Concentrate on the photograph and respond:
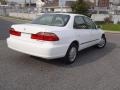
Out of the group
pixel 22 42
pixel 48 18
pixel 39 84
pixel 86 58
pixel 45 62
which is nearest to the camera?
pixel 39 84

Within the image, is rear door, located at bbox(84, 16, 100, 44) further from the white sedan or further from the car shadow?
the car shadow

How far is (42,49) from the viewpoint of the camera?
598 centimetres

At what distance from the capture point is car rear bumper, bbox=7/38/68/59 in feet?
19.6

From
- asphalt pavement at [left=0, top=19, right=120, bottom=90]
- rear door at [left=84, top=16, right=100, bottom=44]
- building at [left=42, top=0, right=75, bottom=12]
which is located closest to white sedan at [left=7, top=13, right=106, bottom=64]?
rear door at [left=84, top=16, right=100, bottom=44]

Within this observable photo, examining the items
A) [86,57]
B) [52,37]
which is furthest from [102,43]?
[52,37]

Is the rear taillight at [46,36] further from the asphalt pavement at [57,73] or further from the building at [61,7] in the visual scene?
the building at [61,7]

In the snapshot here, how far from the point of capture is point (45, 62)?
677 centimetres

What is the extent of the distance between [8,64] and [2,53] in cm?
140

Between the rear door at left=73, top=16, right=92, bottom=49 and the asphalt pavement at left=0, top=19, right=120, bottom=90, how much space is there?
1.84 feet

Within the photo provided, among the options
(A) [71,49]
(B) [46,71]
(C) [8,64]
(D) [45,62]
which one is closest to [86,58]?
(A) [71,49]

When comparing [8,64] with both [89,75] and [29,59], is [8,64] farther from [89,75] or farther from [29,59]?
[89,75]

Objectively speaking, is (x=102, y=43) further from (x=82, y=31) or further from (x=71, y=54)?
(x=71, y=54)

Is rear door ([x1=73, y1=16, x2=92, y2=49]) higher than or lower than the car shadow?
higher

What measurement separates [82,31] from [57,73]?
2.08 meters
